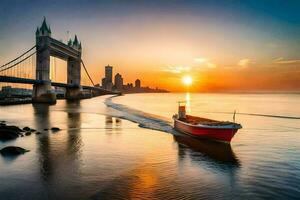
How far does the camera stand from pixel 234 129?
1039 inches

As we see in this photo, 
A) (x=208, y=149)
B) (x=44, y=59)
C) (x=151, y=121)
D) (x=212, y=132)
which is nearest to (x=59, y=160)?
(x=208, y=149)

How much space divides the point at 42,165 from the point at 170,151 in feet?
33.9

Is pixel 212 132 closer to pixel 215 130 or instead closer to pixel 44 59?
pixel 215 130

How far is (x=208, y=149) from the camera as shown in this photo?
25047 millimetres

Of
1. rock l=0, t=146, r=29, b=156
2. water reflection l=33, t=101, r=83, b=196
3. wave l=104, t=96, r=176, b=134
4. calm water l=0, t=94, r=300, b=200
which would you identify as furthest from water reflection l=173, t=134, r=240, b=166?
rock l=0, t=146, r=29, b=156

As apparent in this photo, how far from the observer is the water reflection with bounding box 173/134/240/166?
21.7 m

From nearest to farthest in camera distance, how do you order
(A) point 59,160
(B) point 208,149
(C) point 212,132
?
(A) point 59,160 → (B) point 208,149 → (C) point 212,132

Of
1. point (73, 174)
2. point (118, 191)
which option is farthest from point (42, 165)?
point (118, 191)

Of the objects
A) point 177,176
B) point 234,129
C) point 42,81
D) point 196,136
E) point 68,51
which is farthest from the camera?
point 68,51

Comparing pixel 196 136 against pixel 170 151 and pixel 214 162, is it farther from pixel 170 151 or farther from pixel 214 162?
pixel 214 162

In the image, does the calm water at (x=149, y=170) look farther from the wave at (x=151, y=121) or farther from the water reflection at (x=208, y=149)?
the wave at (x=151, y=121)

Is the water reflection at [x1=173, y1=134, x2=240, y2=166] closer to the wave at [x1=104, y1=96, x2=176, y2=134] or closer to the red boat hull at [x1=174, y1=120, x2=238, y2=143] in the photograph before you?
the red boat hull at [x1=174, y1=120, x2=238, y2=143]

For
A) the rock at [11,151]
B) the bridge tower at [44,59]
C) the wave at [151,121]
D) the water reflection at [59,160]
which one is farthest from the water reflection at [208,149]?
the bridge tower at [44,59]

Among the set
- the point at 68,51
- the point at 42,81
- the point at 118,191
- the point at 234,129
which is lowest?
the point at 118,191
